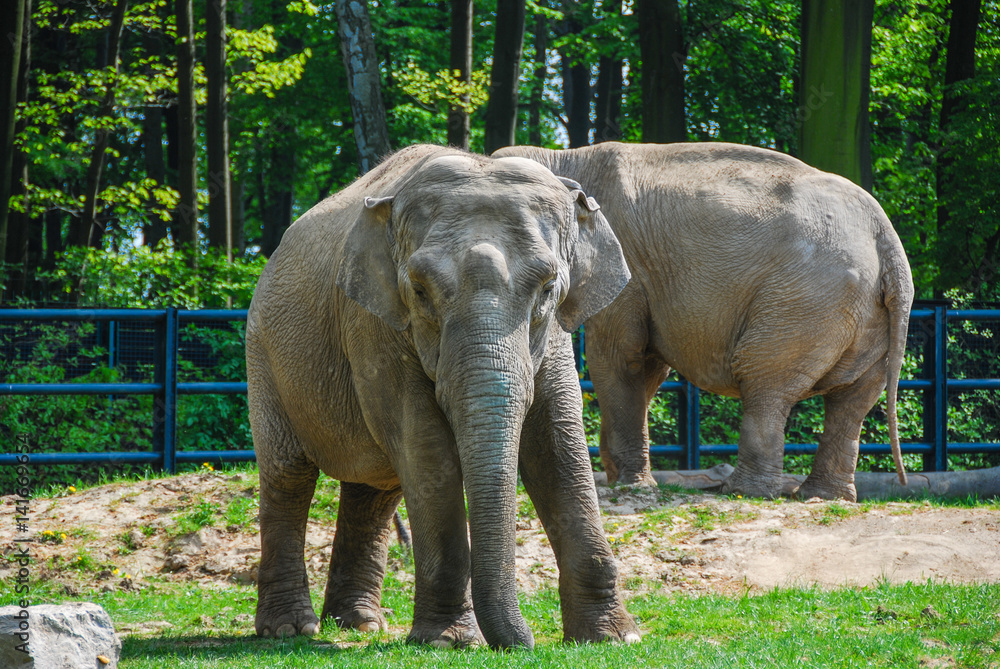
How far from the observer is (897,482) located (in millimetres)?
10664

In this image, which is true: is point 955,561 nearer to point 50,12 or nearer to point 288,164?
point 50,12

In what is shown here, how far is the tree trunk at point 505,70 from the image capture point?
60.6ft

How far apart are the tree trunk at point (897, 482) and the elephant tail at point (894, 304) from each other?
3.96 feet

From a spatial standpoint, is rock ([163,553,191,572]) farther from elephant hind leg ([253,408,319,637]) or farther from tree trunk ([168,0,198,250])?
tree trunk ([168,0,198,250])

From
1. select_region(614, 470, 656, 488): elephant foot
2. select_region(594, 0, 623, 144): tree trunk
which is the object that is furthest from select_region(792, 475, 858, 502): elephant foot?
select_region(594, 0, 623, 144): tree trunk

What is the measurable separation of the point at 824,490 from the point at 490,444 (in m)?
5.65

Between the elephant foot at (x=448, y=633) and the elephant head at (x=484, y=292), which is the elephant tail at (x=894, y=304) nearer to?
the elephant head at (x=484, y=292)

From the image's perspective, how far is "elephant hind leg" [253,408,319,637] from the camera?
659cm

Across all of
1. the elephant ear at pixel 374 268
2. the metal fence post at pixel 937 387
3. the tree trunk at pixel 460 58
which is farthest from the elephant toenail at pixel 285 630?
the tree trunk at pixel 460 58

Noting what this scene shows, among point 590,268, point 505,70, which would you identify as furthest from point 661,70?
point 590,268

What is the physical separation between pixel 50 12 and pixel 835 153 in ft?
40.6

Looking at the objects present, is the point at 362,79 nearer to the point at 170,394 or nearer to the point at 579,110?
the point at 170,394

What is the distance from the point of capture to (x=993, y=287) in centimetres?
1638

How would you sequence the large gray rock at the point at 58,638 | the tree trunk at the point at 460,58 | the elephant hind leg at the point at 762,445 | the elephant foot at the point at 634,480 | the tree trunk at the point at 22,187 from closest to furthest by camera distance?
the large gray rock at the point at 58,638, the elephant hind leg at the point at 762,445, the elephant foot at the point at 634,480, the tree trunk at the point at 22,187, the tree trunk at the point at 460,58
